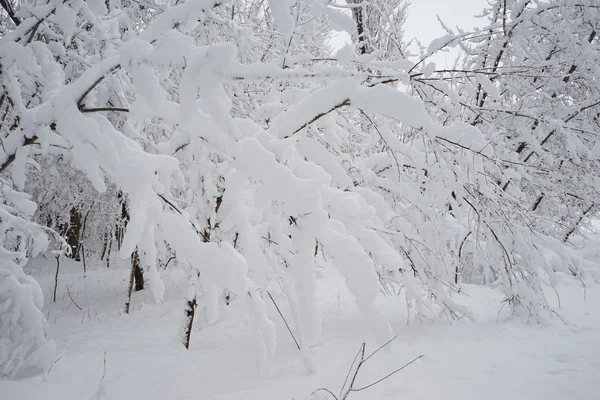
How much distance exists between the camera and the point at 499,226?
2.84 meters

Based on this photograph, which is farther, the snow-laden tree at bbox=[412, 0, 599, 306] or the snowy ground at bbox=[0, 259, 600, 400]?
the snow-laden tree at bbox=[412, 0, 599, 306]

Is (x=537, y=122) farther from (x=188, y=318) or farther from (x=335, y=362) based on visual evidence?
(x=188, y=318)

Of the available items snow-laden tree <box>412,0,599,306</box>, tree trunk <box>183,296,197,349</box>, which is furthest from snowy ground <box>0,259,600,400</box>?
snow-laden tree <box>412,0,599,306</box>

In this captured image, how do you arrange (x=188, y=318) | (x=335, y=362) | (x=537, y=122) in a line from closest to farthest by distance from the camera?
(x=335, y=362) < (x=188, y=318) < (x=537, y=122)

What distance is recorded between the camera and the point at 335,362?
9.02ft

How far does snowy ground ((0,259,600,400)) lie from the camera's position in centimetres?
214

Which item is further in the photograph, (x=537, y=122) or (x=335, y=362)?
(x=537, y=122)

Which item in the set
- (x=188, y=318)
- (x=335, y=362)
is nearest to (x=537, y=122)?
(x=335, y=362)

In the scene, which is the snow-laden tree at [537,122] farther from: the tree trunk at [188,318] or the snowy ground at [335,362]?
the tree trunk at [188,318]

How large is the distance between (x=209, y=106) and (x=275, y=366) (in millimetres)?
2375

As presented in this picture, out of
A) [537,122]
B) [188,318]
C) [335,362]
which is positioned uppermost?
[537,122]

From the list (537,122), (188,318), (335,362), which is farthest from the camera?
(537,122)

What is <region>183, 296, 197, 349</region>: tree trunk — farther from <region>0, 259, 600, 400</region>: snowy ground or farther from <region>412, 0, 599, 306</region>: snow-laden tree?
<region>412, 0, 599, 306</region>: snow-laden tree

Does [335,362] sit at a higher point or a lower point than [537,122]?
lower
